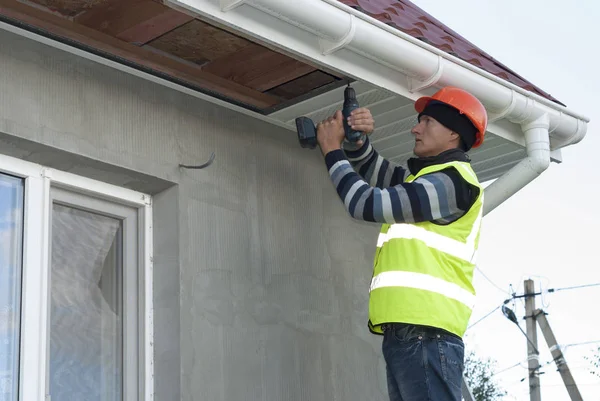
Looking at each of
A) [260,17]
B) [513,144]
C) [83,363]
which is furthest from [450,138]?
[83,363]

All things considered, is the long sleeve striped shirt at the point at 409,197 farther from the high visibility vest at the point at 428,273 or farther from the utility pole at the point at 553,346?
the utility pole at the point at 553,346

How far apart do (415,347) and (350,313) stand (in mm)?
1522

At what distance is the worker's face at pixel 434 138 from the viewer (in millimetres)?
4492

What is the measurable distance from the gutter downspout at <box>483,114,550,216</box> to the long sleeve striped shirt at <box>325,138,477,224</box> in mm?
1353

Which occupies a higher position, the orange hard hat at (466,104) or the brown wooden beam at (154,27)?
the brown wooden beam at (154,27)

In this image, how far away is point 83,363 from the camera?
4.38 meters

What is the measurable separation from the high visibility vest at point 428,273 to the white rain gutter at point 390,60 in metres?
0.66

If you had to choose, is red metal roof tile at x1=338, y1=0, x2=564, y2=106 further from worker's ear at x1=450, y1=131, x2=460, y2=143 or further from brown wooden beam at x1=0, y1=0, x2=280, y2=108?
brown wooden beam at x1=0, y1=0, x2=280, y2=108

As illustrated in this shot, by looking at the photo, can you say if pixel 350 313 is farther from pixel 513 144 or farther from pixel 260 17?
pixel 260 17

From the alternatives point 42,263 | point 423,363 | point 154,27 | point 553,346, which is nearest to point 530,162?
point 423,363

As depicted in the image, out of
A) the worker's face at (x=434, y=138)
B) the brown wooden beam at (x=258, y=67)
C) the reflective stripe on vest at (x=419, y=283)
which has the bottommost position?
the reflective stripe on vest at (x=419, y=283)

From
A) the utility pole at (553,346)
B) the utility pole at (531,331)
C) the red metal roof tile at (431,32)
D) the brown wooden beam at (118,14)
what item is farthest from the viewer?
the utility pole at (531,331)

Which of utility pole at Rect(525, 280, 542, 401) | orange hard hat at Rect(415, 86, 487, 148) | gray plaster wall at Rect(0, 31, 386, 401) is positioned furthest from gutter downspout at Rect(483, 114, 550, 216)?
utility pole at Rect(525, 280, 542, 401)

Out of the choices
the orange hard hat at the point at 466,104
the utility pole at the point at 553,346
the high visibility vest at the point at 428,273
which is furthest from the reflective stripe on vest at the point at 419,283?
the utility pole at the point at 553,346
